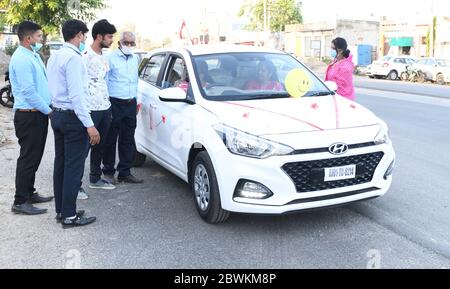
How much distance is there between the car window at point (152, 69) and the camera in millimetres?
6406

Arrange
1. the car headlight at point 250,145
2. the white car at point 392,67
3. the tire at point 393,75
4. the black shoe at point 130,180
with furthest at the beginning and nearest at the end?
the tire at point 393,75, the white car at point 392,67, the black shoe at point 130,180, the car headlight at point 250,145

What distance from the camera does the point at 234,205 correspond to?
4.31 m

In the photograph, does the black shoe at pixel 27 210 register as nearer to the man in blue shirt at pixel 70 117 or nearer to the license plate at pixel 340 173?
the man in blue shirt at pixel 70 117

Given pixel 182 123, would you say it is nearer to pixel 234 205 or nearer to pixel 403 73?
pixel 234 205

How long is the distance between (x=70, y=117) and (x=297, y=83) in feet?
7.65

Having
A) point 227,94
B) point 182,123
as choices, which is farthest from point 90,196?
point 227,94

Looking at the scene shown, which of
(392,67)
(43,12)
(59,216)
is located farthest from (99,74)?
(392,67)

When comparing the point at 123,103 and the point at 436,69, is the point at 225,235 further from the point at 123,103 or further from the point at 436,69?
the point at 436,69

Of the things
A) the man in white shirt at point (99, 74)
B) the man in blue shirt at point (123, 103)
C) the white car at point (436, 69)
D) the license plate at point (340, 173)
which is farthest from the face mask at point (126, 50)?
the white car at point (436, 69)

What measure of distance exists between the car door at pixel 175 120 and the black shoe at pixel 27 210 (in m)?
1.45

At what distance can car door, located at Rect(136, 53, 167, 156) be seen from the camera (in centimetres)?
610

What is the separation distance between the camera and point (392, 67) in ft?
102

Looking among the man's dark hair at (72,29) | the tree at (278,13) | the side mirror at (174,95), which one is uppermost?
the tree at (278,13)

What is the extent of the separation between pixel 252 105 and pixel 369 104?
1121 cm
